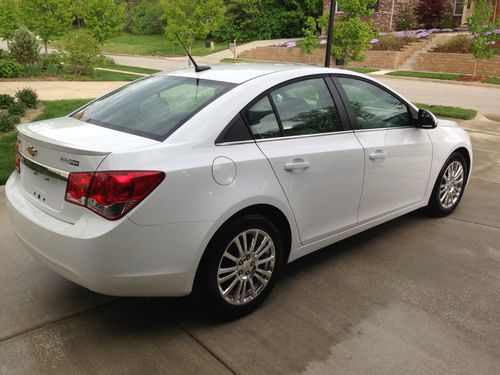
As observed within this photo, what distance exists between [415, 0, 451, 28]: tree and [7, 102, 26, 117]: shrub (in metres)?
27.7

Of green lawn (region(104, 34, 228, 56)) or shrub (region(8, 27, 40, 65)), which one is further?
green lawn (region(104, 34, 228, 56))

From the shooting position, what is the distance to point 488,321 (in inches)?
125

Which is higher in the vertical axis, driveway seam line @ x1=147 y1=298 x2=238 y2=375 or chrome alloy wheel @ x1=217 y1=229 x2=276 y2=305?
chrome alloy wheel @ x1=217 y1=229 x2=276 y2=305

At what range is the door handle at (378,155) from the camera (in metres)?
3.82

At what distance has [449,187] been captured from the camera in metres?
4.95

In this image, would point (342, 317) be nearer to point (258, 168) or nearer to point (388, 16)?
point (258, 168)

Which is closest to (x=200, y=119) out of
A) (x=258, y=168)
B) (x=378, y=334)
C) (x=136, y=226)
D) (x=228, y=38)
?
(x=258, y=168)

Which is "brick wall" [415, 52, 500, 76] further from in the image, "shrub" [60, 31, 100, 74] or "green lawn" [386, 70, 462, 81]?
"shrub" [60, 31, 100, 74]

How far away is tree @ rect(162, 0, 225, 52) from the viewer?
21891 millimetres

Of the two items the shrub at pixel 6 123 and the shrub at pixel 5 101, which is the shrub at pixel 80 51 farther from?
the shrub at pixel 6 123

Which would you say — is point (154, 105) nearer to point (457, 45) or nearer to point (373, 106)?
point (373, 106)

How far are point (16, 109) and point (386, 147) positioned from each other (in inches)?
270

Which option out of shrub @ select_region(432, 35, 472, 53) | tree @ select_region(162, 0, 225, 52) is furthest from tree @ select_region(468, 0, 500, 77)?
tree @ select_region(162, 0, 225, 52)

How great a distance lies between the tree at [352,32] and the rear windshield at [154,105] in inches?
375
